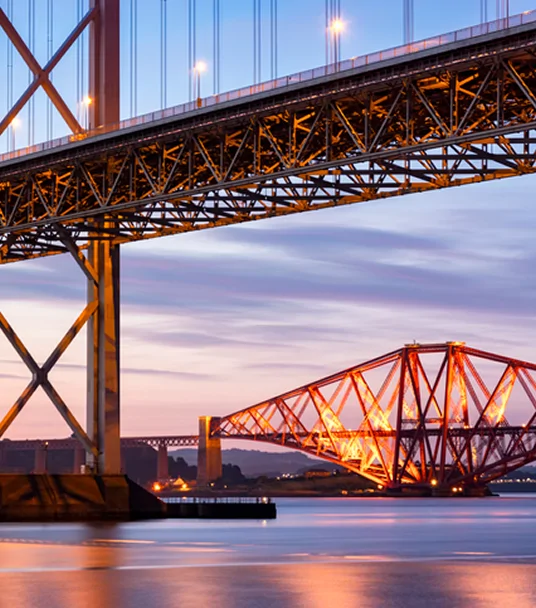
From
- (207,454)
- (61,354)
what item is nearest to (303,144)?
(61,354)

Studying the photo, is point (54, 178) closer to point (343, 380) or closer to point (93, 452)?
point (93, 452)

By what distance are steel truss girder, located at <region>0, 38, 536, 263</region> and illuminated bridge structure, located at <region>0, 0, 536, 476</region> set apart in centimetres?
7

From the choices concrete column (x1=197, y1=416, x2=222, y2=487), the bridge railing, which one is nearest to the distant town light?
the bridge railing

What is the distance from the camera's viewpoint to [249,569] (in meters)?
37.3

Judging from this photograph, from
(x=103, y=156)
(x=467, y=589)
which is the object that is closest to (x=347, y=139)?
(x=103, y=156)

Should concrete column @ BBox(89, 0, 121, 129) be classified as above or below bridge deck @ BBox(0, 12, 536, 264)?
above

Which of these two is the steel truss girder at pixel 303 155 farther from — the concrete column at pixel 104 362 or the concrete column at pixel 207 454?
the concrete column at pixel 207 454

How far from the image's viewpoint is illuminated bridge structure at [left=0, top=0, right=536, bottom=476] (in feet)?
140

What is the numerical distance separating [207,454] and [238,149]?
143 meters

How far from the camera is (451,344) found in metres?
150

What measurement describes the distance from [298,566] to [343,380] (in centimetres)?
12543

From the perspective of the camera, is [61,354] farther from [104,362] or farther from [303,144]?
[303,144]

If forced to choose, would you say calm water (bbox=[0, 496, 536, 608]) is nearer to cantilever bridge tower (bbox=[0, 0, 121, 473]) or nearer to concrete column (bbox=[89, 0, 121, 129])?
cantilever bridge tower (bbox=[0, 0, 121, 473])

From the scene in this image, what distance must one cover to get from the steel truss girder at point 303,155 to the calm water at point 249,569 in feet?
35.9
